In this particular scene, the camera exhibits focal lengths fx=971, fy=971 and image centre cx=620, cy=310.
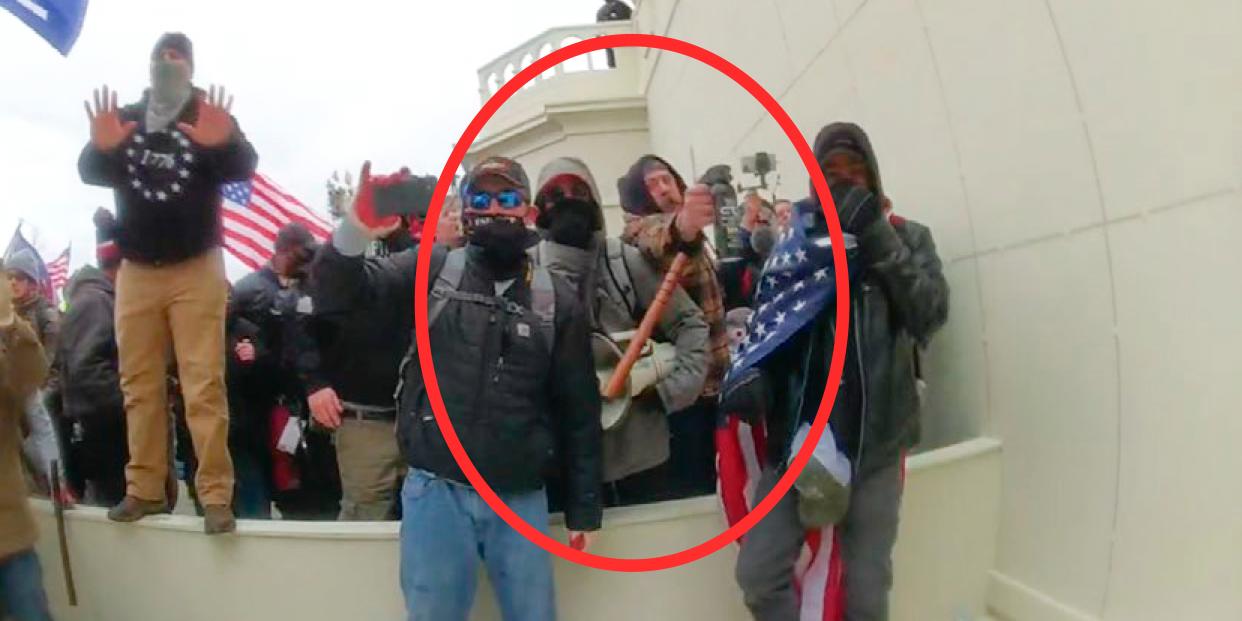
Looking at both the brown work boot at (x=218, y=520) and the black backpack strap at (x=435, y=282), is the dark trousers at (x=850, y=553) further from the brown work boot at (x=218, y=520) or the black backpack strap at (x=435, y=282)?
the brown work boot at (x=218, y=520)

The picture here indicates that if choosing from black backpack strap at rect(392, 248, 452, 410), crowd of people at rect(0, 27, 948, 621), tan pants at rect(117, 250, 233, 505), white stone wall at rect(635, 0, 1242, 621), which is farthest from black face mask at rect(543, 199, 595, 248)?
white stone wall at rect(635, 0, 1242, 621)

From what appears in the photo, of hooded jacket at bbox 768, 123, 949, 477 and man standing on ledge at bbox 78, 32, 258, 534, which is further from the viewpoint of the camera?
man standing on ledge at bbox 78, 32, 258, 534

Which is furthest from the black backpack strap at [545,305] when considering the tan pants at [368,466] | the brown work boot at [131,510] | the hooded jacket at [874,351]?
the brown work boot at [131,510]

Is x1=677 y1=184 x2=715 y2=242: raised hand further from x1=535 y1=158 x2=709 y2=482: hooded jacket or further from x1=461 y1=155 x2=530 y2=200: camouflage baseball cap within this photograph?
x1=461 y1=155 x2=530 y2=200: camouflage baseball cap

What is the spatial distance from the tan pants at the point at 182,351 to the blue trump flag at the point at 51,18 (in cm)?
134

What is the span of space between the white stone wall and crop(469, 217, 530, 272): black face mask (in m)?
1.75

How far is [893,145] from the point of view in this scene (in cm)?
434

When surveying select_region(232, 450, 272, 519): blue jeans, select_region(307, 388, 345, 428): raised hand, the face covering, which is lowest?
select_region(232, 450, 272, 519): blue jeans

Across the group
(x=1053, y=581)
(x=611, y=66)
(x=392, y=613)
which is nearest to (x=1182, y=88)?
(x=1053, y=581)

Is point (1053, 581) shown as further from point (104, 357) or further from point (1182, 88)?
point (104, 357)

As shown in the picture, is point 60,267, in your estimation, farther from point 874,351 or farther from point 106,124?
point 874,351

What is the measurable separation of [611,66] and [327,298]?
8.98 metres

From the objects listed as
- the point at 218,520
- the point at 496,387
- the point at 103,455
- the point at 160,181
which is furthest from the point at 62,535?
the point at 496,387

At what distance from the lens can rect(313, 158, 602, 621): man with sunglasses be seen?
2.81m
